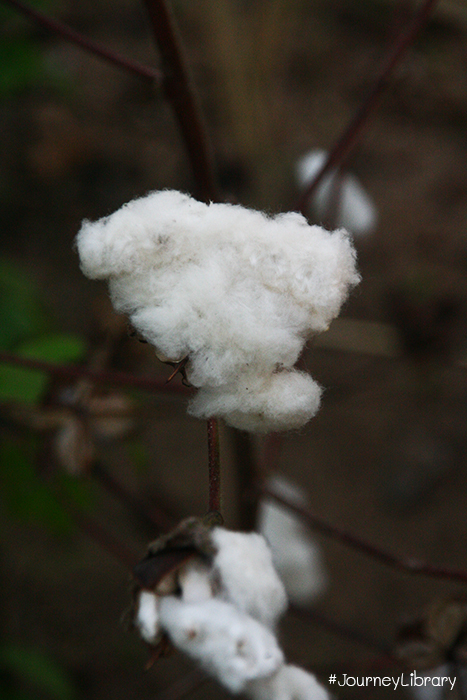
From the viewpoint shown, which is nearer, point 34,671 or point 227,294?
point 227,294

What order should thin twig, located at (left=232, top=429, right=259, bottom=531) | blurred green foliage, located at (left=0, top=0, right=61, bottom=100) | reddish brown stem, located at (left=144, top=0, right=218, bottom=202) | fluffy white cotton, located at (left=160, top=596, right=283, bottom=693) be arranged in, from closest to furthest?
fluffy white cotton, located at (left=160, top=596, right=283, bottom=693) → reddish brown stem, located at (left=144, top=0, right=218, bottom=202) → thin twig, located at (left=232, top=429, right=259, bottom=531) → blurred green foliage, located at (left=0, top=0, right=61, bottom=100)

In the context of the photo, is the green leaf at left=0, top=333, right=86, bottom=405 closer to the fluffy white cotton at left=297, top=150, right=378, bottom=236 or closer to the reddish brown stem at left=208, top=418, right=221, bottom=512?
the reddish brown stem at left=208, top=418, right=221, bottom=512

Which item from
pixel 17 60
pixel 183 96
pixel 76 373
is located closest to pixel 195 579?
pixel 76 373

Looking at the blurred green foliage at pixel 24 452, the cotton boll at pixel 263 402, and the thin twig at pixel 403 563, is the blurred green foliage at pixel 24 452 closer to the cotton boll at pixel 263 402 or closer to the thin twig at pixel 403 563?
the thin twig at pixel 403 563

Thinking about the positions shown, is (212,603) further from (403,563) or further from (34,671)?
(34,671)

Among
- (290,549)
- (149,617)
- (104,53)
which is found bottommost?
(149,617)

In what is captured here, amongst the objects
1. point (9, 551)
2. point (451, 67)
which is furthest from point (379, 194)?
point (9, 551)

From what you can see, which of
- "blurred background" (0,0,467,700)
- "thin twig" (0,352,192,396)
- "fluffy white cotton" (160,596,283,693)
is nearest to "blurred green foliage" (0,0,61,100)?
"blurred background" (0,0,467,700)
